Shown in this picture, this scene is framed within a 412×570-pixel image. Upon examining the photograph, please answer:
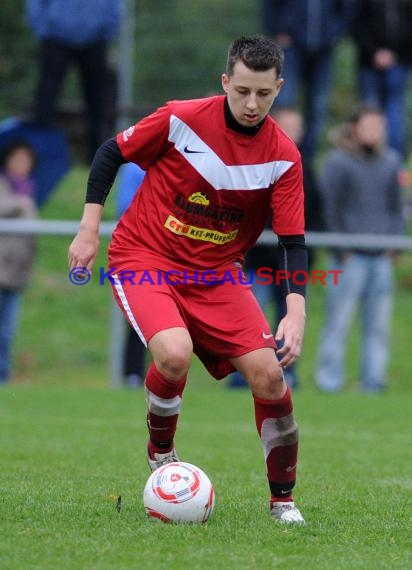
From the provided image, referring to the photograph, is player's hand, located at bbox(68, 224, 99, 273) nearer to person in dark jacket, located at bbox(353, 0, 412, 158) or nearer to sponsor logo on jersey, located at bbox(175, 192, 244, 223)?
sponsor logo on jersey, located at bbox(175, 192, 244, 223)

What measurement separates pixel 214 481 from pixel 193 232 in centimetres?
165

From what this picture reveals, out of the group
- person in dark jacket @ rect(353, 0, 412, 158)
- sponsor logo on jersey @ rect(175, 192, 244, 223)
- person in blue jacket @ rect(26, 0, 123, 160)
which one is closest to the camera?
sponsor logo on jersey @ rect(175, 192, 244, 223)

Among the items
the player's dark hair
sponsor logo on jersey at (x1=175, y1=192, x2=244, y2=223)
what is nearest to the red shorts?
sponsor logo on jersey at (x1=175, y1=192, x2=244, y2=223)

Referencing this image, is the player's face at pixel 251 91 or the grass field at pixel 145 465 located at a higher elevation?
the player's face at pixel 251 91

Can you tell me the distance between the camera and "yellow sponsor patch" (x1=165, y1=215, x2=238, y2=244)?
5445 mm

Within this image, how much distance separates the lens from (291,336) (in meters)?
4.88

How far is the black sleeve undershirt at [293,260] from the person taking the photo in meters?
5.19

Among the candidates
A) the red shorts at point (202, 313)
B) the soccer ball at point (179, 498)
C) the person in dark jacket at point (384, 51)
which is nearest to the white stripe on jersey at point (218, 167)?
the red shorts at point (202, 313)

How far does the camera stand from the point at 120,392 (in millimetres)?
11203

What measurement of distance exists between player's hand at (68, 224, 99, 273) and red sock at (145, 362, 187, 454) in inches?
22.0

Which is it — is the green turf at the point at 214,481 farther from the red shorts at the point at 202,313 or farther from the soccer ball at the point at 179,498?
the red shorts at the point at 202,313

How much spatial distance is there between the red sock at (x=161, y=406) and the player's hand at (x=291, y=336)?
22.8 inches

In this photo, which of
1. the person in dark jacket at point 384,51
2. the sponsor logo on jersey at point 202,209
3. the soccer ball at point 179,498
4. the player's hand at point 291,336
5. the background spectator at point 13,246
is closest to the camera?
the player's hand at point 291,336

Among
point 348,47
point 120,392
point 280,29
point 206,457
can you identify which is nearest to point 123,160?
point 206,457
